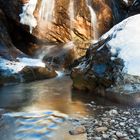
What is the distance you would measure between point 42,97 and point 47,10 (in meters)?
9.98

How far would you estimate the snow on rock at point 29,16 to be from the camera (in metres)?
19.0

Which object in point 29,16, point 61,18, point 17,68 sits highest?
point 29,16

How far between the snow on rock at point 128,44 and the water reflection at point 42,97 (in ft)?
5.55

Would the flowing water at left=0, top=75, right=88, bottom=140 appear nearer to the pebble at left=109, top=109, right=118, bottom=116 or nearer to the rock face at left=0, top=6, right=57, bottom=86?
the pebble at left=109, top=109, right=118, bottom=116

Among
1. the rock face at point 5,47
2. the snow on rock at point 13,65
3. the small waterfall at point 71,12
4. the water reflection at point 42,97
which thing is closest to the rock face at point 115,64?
the water reflection at point 42,97

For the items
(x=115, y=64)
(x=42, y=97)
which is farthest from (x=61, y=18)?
(x=115, y=64)

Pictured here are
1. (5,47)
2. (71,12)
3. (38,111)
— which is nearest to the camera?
(38,111)

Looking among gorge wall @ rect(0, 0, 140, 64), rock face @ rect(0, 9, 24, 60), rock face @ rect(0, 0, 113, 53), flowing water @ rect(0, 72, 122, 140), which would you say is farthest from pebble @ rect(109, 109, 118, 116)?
rock face @ rect(0, 0, 113, 53)

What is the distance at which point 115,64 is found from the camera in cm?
973

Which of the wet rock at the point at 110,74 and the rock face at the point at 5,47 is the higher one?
the rock face at the point at 5,47

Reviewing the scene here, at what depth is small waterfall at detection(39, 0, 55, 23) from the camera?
19.1 meters

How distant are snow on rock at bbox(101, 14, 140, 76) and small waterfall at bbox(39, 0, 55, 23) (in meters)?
8.89

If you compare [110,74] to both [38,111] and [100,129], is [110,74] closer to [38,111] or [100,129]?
[38,111]

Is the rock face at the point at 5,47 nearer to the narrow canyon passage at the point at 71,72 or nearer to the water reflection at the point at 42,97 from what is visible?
the narrow canyon passage at the point at 71,72
